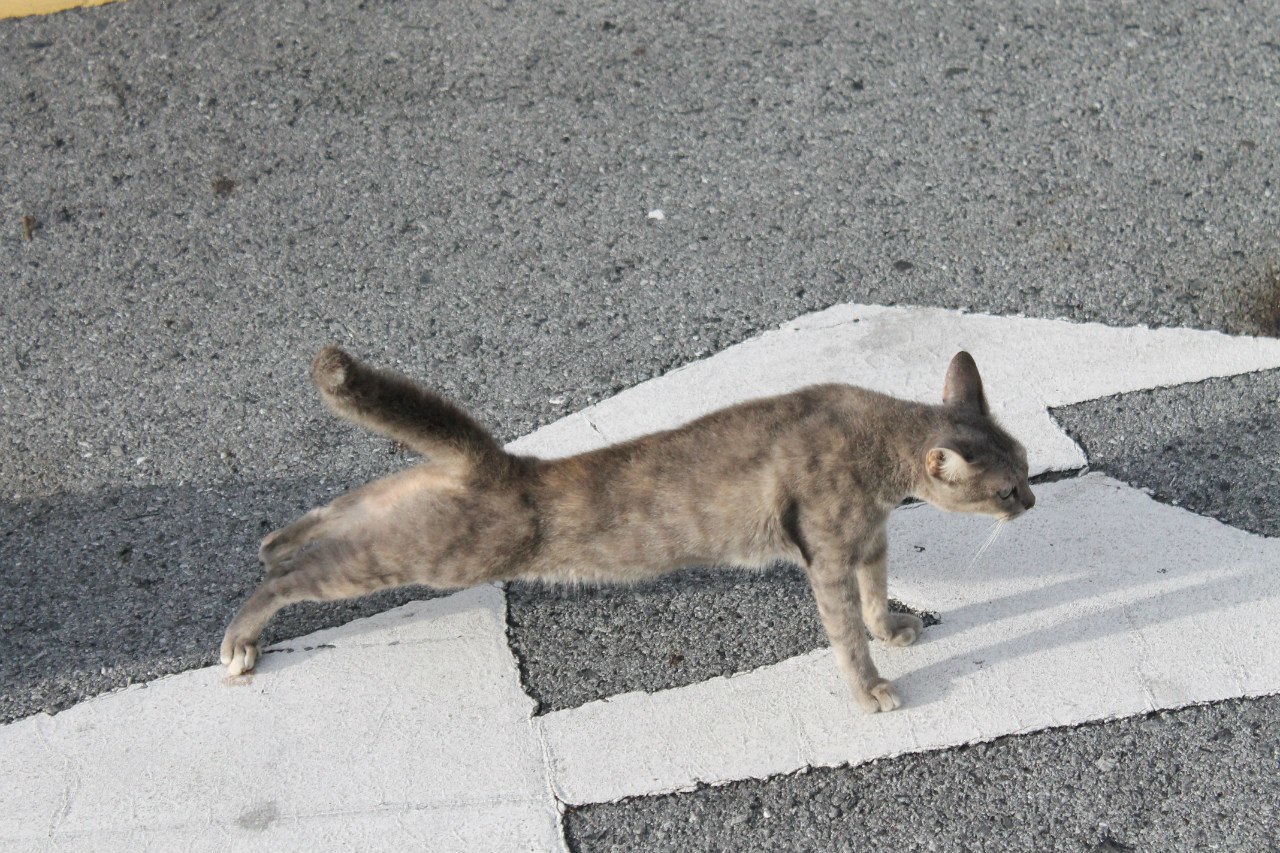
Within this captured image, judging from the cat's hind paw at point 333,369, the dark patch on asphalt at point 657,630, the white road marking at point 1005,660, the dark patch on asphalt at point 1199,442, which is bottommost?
the dark patch on asphalt at point 657,630

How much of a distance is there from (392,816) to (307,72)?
4238 millimetres

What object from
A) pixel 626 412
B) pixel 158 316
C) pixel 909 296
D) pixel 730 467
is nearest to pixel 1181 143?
pixel 909 296

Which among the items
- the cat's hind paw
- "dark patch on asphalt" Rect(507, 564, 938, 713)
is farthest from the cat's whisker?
the cat's hind paw

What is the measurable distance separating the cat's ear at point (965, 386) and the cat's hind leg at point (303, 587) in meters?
1.79

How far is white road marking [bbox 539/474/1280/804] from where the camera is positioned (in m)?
3.76

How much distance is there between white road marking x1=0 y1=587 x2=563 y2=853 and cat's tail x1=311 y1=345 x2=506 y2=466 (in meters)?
0.75

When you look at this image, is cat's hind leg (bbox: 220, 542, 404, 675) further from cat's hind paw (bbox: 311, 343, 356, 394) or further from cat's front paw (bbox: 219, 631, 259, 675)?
cat's hind paw (bbox: 311, 343, 356, 394)

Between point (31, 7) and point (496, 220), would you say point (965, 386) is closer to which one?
point (496, 220)

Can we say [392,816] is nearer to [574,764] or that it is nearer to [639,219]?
[574,764]

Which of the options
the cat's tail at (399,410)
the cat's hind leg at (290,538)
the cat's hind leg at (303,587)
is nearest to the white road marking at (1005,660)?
the cat's hind leg at (303,587)

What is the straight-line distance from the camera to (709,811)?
3617 mm

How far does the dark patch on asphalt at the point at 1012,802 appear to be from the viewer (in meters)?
3.54

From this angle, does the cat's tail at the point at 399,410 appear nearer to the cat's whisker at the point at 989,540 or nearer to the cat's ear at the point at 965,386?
the cat's ear at the point at 965,386

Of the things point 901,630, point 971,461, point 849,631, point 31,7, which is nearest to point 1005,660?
point 901,630
